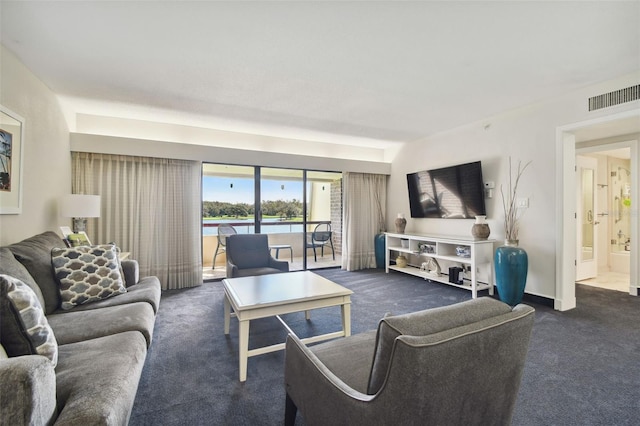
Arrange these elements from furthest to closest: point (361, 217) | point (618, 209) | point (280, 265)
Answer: point (361, 217) < point (618, 209) < point (280, 265)

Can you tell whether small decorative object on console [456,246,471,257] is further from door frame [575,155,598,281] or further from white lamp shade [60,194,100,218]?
white lamp shade [60,194,100,218]

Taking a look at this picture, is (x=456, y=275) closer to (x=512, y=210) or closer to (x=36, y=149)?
(x=512, y=210)

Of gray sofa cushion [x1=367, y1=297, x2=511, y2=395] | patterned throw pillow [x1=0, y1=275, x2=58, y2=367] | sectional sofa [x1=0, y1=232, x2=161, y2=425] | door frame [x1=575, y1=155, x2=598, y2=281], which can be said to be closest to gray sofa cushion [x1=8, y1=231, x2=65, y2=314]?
sectional sofa [x1=0, y1=232, x2=161, y2=425]

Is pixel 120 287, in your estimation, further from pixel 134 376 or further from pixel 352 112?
pixel 352 112

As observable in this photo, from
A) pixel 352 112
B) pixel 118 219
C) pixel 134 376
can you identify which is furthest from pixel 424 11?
pixel 118 219

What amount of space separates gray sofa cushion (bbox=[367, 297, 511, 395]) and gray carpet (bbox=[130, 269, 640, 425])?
1.01 meters

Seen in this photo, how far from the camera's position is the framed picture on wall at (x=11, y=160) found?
2.26 metres

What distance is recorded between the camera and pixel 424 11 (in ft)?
6.35

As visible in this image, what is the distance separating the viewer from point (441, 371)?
0.84 metres

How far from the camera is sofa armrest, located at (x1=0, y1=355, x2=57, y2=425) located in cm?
84

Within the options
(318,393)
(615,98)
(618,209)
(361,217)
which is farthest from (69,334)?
(618,209)

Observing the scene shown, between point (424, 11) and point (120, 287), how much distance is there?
3.11m

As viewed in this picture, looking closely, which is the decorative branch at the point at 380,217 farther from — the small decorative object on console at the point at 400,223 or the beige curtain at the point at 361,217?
the small decorative object on console at the point at 400,223

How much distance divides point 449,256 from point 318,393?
3.69m
